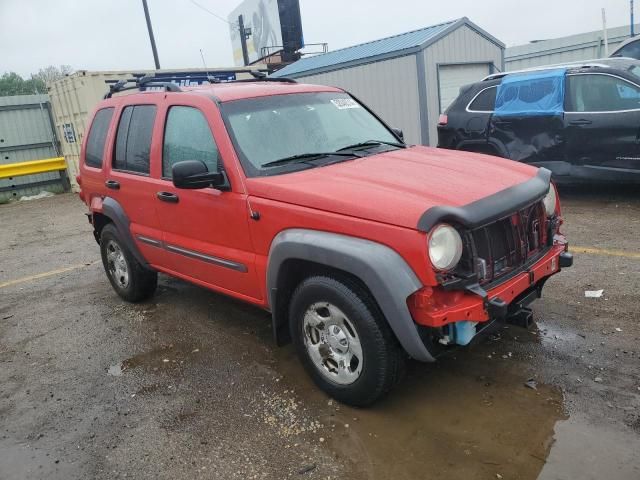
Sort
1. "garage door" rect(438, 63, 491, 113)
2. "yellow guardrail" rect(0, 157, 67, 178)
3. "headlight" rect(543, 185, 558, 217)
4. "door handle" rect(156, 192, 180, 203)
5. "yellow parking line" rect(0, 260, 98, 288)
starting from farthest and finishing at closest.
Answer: "yellow guardrail" rect(0, 157, 67, 178) < "garage door" rect(438, 63, 491, 113) < "yellow parking line" rect(0, 260, 98, 288) < "door handle" rect(156, 192, 180, 203) < "headlight" rect(543, 185, 558, 217)

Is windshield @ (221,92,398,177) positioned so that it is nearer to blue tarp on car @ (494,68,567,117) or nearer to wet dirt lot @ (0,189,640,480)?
wet dirt lot @ (0,189,640,480)

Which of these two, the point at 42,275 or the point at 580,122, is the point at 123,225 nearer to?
the point at 42,275

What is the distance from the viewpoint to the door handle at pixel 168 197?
4102 millimetres

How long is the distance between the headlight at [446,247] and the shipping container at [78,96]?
8985 mm

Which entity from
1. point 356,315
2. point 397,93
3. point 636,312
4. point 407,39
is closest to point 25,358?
point 356,315

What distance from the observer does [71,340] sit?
15.7ft

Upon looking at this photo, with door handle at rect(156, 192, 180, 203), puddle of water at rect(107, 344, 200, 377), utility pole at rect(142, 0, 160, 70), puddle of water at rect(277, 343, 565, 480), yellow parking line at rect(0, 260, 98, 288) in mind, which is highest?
utility pole at rect(142, 0, 160, 70)

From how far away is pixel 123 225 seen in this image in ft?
16.0

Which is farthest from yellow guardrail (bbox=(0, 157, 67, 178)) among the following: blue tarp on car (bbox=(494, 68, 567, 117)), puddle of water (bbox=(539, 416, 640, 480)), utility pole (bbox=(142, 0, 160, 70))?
puddle of water (bbox=(539, 416, 640, 480))

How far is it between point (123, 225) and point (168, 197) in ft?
3.03

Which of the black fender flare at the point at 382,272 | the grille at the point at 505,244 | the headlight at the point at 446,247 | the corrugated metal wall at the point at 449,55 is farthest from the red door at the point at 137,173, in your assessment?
the corrugated metal wall at the point at 449,55

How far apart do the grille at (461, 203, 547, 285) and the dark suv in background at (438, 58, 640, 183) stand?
14.5 ft

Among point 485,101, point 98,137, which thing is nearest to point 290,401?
point 98,137

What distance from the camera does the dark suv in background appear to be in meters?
7.02
